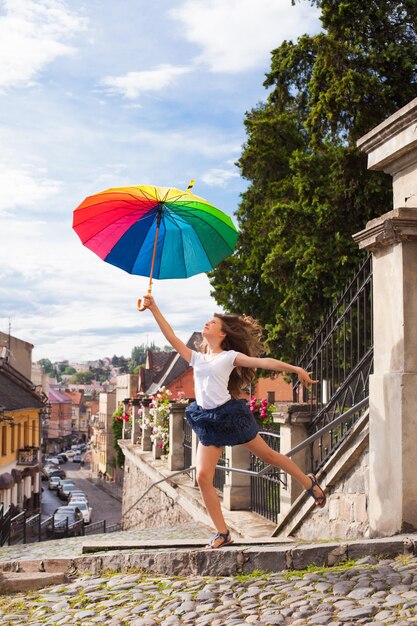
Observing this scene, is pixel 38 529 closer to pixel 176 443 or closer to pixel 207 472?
pixel 176 443

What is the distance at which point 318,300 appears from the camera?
21031 millimetres

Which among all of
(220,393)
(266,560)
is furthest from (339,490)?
(220,393)

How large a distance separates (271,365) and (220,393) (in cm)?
54

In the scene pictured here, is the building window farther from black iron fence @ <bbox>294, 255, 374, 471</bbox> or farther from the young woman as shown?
the young woman

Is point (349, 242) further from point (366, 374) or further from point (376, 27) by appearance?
point (366, 374)

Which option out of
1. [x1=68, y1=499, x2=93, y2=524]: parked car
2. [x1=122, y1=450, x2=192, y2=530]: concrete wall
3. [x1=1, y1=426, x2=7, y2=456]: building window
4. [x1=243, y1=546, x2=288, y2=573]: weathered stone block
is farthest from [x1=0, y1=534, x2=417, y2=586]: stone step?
[x1=68, y1=499, x2=93, y2=524]: parked car

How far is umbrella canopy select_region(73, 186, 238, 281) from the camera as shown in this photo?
6.43 metres

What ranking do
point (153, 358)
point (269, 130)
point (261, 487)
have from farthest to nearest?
point (153, 358), point (269, 130), point (261, 487)

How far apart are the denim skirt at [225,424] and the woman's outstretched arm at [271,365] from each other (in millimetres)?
342

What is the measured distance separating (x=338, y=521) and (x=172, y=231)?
2.84 metres

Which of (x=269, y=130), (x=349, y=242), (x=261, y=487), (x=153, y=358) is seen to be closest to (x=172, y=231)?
(x=261, y=487)

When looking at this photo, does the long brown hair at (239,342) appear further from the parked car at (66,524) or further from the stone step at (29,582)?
the parked car at (66,524)

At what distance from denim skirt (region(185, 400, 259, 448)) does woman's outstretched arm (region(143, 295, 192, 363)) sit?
467 millimetres

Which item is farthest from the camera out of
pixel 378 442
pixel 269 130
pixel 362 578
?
pixel 269 130
